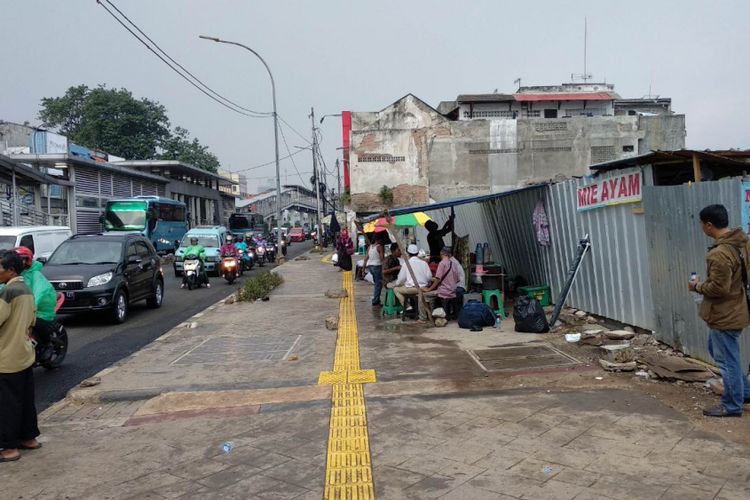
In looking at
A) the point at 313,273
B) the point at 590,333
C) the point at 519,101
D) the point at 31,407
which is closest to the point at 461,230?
the point at 313,273

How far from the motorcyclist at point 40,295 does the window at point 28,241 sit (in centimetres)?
769

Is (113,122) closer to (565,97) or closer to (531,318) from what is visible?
(565,97)

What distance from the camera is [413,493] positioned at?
12.0 ft

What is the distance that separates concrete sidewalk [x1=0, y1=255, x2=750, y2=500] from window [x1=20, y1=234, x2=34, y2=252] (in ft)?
26.3

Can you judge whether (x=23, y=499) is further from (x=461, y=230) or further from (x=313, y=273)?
(x=313, y=273)

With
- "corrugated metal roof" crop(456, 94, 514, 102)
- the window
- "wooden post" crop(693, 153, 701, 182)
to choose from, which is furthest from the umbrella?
"corrugated metal roof" crop(456, 94, 514, 102)

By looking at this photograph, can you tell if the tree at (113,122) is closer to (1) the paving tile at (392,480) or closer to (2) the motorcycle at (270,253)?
(2) the motorcycle at (270,253)

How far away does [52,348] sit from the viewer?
7512mm

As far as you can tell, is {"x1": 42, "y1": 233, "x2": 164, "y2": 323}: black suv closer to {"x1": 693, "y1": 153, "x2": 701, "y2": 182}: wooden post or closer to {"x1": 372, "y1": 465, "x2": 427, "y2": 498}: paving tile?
{"x1": 372, "y1": 465, "x2": 427, "y2": 498}: paving tile

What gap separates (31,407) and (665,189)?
6.66 m

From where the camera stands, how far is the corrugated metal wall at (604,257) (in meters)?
7.20

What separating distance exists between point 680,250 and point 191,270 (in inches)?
549

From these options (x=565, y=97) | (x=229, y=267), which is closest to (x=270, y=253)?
(x=229, y=267)

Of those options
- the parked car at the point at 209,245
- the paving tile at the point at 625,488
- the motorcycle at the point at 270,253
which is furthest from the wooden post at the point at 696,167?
the motorcycle at the point at 270,253
